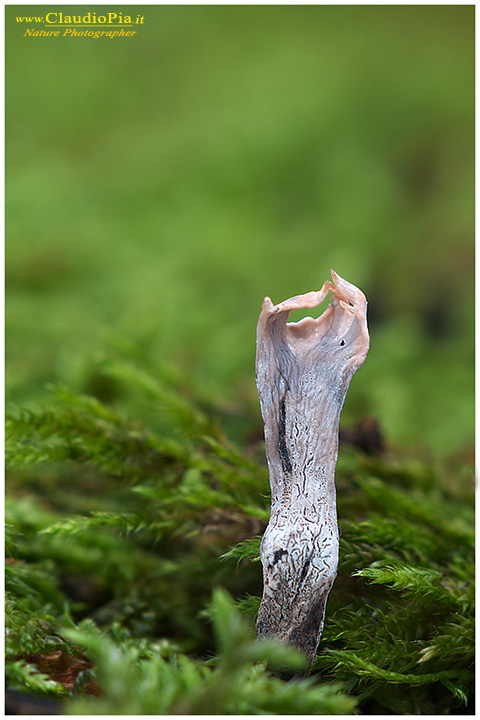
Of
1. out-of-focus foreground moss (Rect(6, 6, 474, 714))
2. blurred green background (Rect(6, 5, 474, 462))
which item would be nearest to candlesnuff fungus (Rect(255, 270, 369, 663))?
out-of-focus foreground moss (Rect(6, 6, 474, 714))

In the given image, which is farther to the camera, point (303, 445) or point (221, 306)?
point (221, 306)

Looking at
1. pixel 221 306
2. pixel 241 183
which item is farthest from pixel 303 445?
pixel 241 183

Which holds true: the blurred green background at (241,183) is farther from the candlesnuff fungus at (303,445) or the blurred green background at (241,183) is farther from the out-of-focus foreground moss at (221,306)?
the candlesnuff fungus at (303,445)

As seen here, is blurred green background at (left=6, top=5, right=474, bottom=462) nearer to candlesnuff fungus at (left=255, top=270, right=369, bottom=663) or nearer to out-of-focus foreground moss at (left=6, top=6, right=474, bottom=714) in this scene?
out-of-focus foreground moss at (left=6, top=6, right=474, bottom=714)

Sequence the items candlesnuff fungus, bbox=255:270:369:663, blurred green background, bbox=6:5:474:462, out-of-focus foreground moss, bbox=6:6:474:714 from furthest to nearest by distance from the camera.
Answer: blurred green background, bbox=6:5:474:462 < out-of-focus foreground moss, bbox=6:6:474:714 < candlesnuff fungus, bbox=255:270:369:663

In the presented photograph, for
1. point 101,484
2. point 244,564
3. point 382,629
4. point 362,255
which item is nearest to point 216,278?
point 362,255

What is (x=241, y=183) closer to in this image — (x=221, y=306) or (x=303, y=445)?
(x=221, y=306)

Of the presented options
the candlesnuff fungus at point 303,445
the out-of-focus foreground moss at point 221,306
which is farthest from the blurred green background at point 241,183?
the candlesnuff fungus at point 303,445
